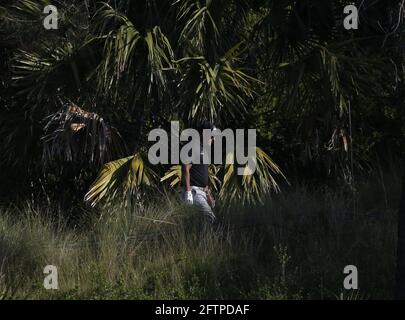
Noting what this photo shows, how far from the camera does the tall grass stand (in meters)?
6.69

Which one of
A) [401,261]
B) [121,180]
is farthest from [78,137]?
[401,261]

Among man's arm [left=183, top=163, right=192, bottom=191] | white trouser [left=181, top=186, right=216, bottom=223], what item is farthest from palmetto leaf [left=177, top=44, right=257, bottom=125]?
white trouser [left=181, top=186, right=216, bottom=223]

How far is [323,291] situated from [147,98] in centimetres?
353

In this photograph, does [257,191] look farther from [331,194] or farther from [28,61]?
[28,61]

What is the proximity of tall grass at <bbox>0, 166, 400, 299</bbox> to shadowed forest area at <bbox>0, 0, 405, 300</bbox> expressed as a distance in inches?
0.9

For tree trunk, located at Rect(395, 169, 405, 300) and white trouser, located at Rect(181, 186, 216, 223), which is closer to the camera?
tree trunk, located at Rect(395, 169, 405, 300)

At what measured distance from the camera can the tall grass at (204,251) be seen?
669 centimetres

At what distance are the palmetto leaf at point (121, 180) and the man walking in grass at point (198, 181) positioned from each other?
0.51 meters

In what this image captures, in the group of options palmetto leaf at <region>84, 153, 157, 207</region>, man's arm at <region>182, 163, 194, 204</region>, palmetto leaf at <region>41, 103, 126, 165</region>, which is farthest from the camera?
palmetto leaf at <region>41, 103, 126, 165</region>

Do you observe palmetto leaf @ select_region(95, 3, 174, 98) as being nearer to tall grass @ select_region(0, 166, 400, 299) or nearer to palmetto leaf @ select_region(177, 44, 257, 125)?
palmetto leaf @ select_region(177, 44, 257, 125)

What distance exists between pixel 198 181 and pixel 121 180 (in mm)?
924

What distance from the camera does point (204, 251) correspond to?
7.29m

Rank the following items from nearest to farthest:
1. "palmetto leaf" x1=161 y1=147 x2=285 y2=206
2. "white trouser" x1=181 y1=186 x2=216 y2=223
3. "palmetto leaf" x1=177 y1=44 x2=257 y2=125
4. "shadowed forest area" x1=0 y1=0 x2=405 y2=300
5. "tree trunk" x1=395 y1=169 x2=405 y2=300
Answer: "tree trunk" x1=395 y1=169 x2=405 y2=300 < "shadowed forest area" x1=0 y1=0 x2=405 y2=300 < "white trouser" x1=181 y1=186 x2=216 y2=223 < "palmetto leaf" x1=177 y1=44 x2=257 y2=125 < "palmetto leaf" x1=161 y1=147 x2=285 y2=206
